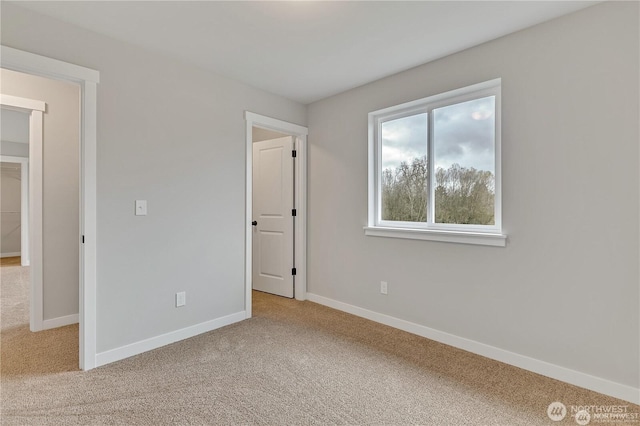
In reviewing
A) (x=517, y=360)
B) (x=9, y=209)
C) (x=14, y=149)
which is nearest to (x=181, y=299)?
(x=517, y=360)

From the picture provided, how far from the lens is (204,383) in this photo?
204cm

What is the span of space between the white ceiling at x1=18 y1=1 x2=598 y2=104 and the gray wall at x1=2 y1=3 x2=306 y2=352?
0.55ft

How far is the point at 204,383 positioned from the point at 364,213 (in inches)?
81.3

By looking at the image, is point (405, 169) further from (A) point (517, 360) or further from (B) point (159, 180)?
(B) point (159, 180)

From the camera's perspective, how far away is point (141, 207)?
8.25 feet

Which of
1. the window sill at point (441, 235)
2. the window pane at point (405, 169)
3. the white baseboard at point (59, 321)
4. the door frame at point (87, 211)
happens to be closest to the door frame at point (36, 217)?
the white baseboard at point (59, 321)

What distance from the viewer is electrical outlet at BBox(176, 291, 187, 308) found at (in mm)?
2742

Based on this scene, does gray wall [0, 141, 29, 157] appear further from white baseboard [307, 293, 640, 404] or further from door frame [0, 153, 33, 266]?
white baseboard [307, 293, 640, 404]

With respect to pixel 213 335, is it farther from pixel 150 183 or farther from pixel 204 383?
pixel 150 183

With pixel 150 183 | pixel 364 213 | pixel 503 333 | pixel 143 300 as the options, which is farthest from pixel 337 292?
pixel 150 183

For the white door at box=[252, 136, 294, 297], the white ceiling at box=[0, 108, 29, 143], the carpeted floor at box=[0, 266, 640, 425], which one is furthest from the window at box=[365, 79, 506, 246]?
the white ceiling at box=[0, 108, 29, 143]

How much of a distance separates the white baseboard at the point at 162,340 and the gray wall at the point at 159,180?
4 centimetres

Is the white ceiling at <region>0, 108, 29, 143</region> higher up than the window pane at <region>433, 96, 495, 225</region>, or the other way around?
the white ceiling at <region>0, 108, 29, 143</region>

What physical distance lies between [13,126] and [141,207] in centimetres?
439
